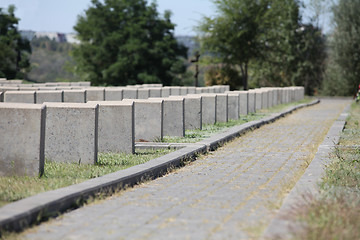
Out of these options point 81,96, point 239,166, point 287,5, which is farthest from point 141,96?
point 287,5

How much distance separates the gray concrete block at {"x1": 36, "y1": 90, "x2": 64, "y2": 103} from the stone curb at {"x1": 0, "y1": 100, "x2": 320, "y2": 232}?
5300 mm

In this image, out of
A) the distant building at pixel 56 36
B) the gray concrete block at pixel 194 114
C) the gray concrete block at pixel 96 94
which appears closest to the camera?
the gray concrete block at pixel 194 114

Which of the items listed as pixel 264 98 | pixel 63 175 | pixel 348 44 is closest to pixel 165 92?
pixel 264 98

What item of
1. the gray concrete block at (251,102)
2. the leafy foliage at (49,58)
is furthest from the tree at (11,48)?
the leafy foliage at (49,58)

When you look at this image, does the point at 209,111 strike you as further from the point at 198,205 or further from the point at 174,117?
the point at 198,205

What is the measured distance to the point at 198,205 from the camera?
724 cm

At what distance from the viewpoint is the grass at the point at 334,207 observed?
5.43 metres

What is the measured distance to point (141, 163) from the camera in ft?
33.4

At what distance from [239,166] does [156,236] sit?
5.20m

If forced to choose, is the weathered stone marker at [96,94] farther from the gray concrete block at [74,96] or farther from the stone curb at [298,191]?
the stone curb at [298,191]

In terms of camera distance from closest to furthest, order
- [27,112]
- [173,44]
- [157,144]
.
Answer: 1. [27,112]
2. [157,144]
3. [173,44]

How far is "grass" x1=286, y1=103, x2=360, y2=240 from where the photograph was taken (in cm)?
543

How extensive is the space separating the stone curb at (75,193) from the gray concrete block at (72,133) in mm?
1006

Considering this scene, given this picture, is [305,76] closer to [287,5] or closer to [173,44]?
[287,5]
